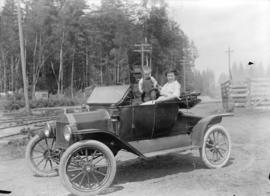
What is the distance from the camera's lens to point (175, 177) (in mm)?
4988

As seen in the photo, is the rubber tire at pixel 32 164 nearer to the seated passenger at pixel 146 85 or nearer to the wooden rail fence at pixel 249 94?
the seated passenger at pixel 146 85

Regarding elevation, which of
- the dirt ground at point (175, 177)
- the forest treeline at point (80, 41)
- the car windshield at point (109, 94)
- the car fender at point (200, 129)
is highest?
the forest treeline at point (80, 41)

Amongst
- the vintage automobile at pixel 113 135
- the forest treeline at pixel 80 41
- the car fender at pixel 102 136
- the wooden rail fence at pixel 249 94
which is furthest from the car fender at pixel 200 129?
the forest treeline at pixel 80 41

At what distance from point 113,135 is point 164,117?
3.49 ft

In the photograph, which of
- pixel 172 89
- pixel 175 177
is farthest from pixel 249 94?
pixel 175 177

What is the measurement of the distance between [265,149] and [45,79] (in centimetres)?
3722

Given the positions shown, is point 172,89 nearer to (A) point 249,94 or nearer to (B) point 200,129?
(B) point 200,129

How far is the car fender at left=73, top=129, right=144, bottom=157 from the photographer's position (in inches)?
173

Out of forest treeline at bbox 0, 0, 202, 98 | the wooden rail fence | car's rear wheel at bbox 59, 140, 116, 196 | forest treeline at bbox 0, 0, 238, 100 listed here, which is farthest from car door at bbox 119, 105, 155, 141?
forest treeline at bbox 0, 0, 202, 98

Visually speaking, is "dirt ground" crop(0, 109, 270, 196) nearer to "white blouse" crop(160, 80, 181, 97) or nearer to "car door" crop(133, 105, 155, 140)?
"car door" crop(133, 105, 155, 140)

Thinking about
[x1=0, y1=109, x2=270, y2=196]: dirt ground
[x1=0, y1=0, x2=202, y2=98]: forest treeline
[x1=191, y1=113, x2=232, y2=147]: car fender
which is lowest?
[x1=0, y1=109, x2=270, y2=196]: dirt ground

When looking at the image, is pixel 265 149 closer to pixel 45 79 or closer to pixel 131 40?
pixel 131 40

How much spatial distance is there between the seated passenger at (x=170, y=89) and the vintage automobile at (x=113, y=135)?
0.32 ft

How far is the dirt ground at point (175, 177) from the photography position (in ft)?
14.0
